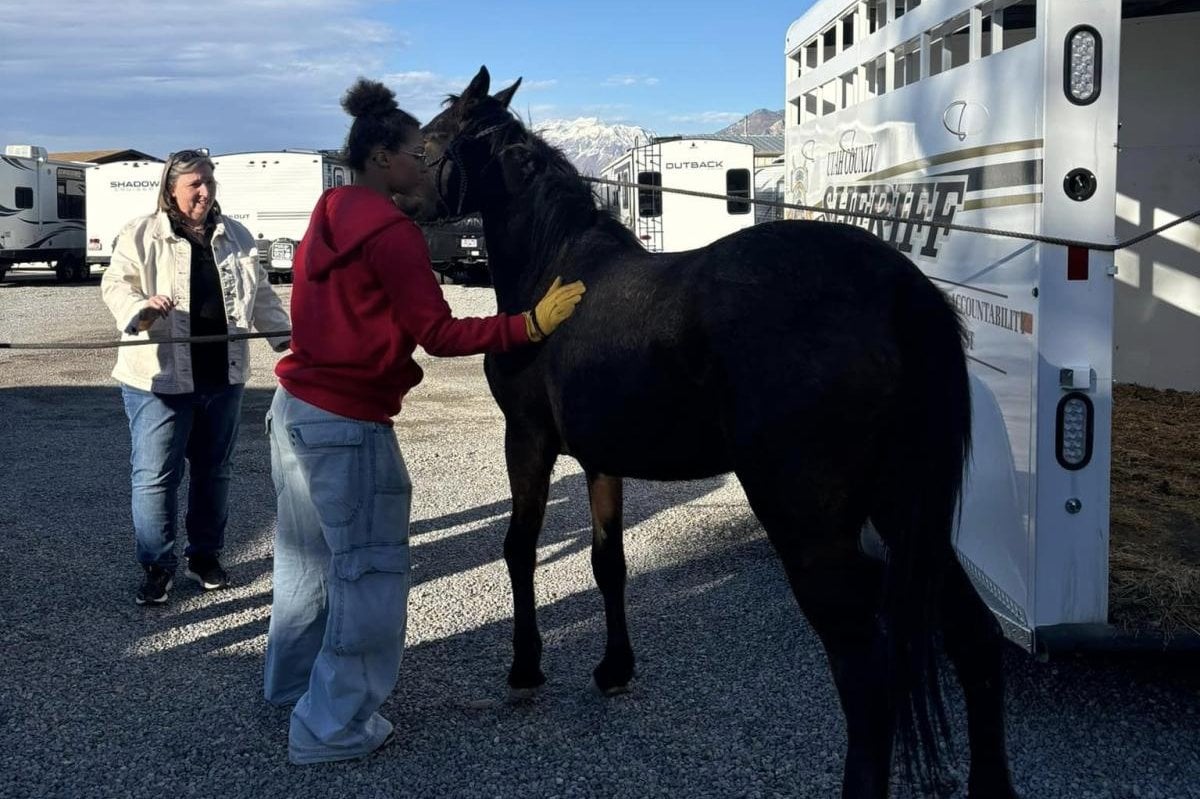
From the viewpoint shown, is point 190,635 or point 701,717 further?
point 190,635

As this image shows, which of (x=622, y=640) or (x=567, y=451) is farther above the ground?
(x=567, y=451)

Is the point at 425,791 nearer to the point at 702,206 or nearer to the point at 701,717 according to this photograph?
the point at 701,717

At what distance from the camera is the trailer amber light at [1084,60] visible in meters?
3.06

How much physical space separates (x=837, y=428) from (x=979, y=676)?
850 millimetres

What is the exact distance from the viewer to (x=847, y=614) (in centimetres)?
280

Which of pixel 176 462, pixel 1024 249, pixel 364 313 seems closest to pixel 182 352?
pixel 176 462

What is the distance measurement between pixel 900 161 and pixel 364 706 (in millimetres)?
2681

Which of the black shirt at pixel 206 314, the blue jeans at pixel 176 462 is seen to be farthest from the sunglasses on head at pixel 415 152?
the blue jeans at pixel 176 462

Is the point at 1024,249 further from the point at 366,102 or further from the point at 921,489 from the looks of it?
the point at 366,102

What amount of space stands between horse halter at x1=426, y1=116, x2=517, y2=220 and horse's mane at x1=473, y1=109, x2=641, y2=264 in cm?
4

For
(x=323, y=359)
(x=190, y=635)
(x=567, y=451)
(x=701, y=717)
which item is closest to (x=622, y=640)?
(x=701, y=717)

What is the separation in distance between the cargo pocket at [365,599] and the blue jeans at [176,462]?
5.80 feet

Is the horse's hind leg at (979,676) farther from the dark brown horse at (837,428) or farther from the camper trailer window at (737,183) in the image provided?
the camper trailer window at (737,183)

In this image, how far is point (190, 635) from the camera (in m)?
4.57
